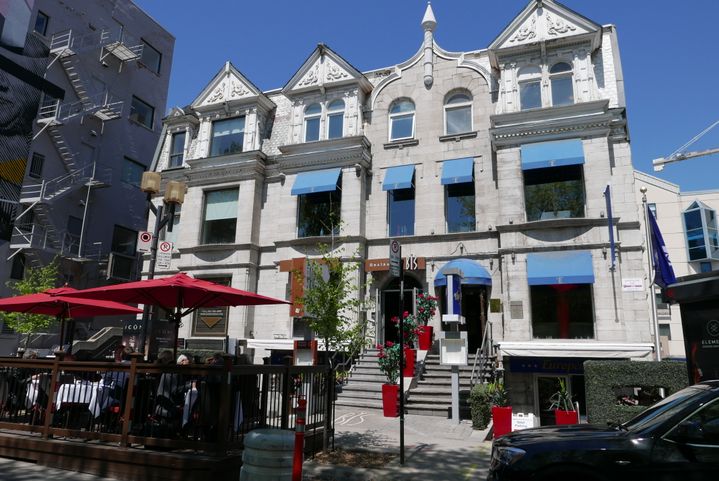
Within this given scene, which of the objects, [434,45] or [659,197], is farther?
[659,197]

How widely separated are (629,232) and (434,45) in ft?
38.0

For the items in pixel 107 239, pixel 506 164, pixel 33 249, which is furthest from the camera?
pixel 107 239

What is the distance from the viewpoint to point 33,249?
26.1m

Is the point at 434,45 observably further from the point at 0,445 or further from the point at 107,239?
the point at 107,239

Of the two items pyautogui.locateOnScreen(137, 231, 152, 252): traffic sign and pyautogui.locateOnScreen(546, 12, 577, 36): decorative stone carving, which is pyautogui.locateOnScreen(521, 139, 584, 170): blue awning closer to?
pyautogui.locateOnScreen(546, 12, 577, 36): decorative stone carving

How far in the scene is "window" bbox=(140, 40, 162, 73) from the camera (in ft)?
115

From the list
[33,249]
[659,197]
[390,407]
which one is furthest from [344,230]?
[659,197]

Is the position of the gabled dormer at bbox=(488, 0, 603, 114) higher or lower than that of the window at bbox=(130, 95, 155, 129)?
lower

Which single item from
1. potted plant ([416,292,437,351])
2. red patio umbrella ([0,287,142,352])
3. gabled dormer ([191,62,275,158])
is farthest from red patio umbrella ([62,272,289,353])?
gabled dormer ([191,62,275,158])

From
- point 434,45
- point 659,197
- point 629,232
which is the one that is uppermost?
point 659,197

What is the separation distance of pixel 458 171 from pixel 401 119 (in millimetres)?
4054

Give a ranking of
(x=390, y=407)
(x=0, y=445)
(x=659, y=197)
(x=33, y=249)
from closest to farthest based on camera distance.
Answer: (x=0, y=445)
(x=390, y=407)
(x=33, y=249)
(x=659, y=197)

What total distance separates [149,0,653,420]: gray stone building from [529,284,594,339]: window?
50 mm

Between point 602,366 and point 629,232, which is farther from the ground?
point 629,232
